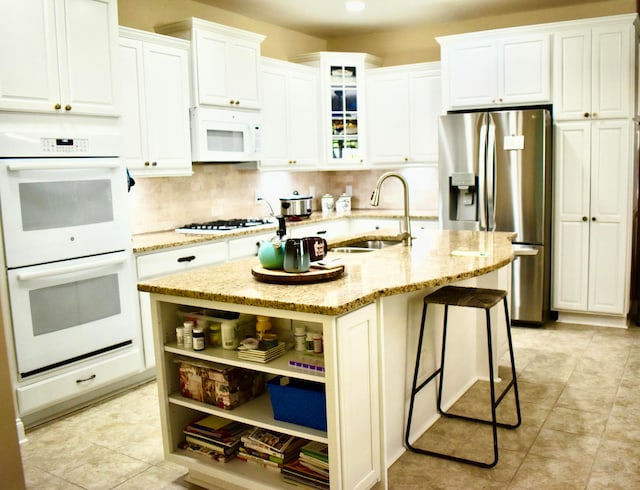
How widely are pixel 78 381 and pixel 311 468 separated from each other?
1.72 m

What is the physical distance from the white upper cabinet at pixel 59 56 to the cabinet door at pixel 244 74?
1295mm

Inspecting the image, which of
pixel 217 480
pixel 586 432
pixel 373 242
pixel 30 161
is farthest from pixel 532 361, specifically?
pixel 30 161

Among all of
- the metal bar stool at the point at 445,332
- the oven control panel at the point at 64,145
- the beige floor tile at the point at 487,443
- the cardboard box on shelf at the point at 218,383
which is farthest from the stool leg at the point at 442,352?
the oven control panel at the point at 64,145

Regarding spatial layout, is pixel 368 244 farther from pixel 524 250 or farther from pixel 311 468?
pixel 311 468

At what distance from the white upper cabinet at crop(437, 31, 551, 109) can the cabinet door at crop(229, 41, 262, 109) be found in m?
1.64

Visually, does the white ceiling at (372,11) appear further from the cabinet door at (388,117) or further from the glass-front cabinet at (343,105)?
the cabinet door at (388,117)

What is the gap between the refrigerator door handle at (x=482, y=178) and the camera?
196 inches

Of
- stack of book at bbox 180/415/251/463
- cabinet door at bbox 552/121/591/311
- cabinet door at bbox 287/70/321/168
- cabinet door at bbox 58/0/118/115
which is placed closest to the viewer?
stack of book at bbox 180/415/251/463

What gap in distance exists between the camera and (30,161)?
3150 millimetres

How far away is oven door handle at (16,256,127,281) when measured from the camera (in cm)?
314

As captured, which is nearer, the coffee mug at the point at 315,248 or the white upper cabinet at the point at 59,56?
the coffee mug at the point at 315,248

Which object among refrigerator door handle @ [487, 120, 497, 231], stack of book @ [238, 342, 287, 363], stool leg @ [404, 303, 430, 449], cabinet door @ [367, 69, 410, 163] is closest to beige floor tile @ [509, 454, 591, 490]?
stool leg @ [404, 303, 430, 449]

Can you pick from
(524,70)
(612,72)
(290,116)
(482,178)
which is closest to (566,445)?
(482,178)

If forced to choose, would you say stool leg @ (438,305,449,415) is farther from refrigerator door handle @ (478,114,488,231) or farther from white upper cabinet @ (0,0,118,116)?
white upper cabinet @ (0,0,118,116)
